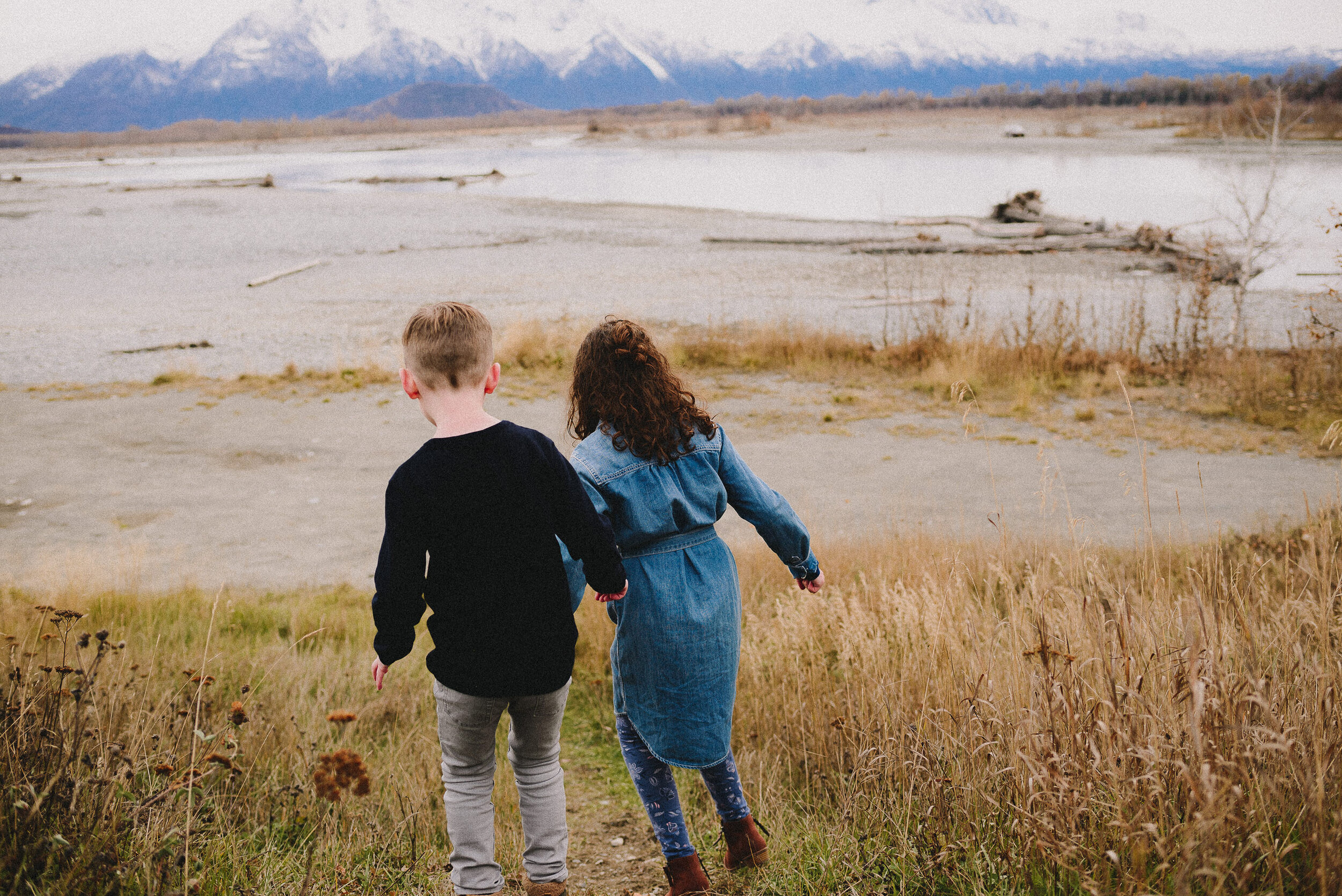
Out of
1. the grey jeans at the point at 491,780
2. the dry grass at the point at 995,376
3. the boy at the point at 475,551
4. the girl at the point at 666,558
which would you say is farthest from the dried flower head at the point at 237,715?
the dry grass at the point at 995,376

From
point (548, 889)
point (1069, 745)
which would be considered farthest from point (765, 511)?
point (548, 889)

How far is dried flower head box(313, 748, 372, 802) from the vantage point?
1.72 m

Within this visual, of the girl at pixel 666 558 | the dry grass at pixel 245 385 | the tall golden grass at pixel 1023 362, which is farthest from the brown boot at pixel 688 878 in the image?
the dry grass at pixel 245 385

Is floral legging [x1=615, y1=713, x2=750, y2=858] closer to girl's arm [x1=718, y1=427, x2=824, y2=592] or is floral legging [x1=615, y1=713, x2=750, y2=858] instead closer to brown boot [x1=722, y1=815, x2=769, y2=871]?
brown boot [x1=722, y1=815, x2=769, y2=871]

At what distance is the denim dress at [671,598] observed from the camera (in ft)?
8.22

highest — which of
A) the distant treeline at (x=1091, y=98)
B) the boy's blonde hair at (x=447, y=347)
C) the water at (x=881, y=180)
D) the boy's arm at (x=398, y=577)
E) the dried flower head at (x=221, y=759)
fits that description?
the distant treeline at (x=1091, y=98)

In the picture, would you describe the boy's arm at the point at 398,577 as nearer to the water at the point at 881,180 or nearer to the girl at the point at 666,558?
the girl at the point at 666,558

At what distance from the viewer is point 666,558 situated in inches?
100

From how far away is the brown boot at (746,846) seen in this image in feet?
8.87

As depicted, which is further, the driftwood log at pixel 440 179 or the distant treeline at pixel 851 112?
the distant treeline at pixel 851 112

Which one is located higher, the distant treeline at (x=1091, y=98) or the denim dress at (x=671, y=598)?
the distant treeline at (x=1091, y=98)

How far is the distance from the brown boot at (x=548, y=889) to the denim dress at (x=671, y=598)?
0.44 m

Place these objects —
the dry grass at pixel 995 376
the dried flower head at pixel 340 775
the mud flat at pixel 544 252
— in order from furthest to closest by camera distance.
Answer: the mud flat at pixel 544 252
the dry grass at pixel 995 376
the dried flower head at pixel 340 775

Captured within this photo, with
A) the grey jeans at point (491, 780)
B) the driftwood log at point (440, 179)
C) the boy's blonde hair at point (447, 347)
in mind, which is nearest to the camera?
the boy's blonde hair at point (447, 347)
